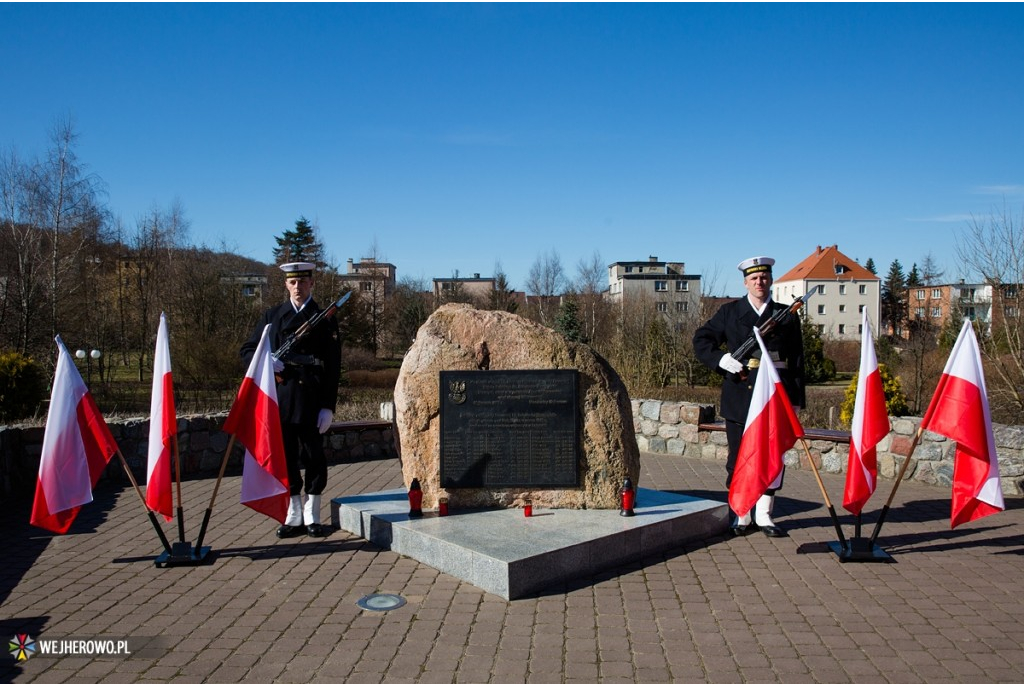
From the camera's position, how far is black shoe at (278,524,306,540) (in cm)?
607

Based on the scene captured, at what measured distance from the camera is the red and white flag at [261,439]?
5227mm

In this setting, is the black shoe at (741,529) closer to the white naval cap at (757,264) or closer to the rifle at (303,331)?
the white naval cap at (757,264)

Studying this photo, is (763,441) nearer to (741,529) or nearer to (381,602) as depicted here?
(741,529)

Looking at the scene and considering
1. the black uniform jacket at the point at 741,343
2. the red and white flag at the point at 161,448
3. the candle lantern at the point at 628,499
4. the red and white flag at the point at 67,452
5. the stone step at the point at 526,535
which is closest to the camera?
the stone step at the point at 526,535

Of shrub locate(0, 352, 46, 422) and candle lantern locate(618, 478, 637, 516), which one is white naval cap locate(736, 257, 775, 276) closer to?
candle lantern locate(618, 478, 637, 516)

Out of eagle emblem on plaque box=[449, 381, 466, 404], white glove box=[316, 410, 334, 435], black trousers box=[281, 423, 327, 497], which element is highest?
eagle emblem on plaque box=[449, 381, 466, 404]

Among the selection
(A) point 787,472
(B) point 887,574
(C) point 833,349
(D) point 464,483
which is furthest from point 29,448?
(C) point 833,349

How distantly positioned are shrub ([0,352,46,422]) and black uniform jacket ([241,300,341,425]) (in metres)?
7.79

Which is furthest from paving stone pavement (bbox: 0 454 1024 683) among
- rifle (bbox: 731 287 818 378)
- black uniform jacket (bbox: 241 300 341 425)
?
rifle (bbox: 731 287 818 378)

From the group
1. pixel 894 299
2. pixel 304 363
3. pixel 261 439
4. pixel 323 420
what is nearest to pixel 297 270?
pixel 304 363

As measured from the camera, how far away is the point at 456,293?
30281 millimetres

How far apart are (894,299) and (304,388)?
70.3m

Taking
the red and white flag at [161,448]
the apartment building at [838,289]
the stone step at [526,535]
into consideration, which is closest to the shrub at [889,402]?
the stone step at [526,535]

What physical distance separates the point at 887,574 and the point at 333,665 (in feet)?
12.9
